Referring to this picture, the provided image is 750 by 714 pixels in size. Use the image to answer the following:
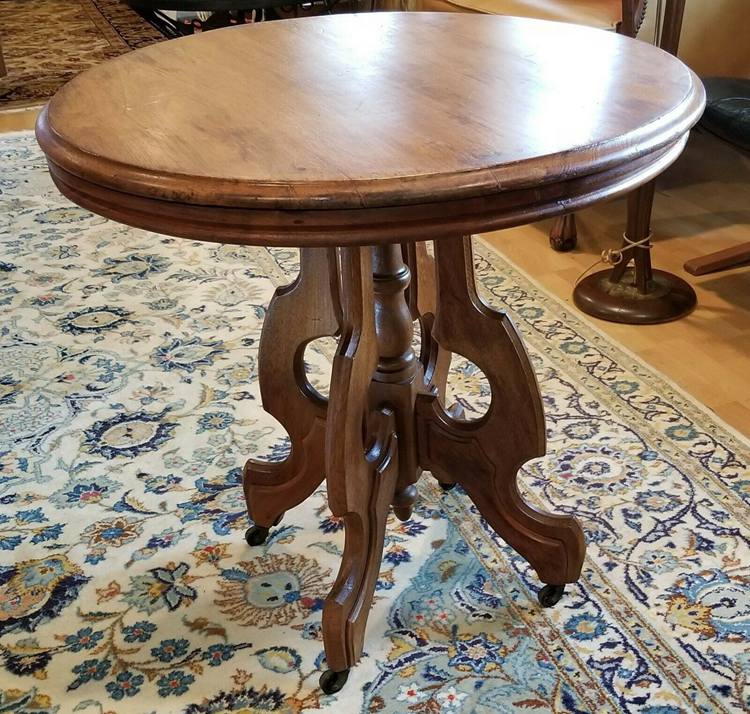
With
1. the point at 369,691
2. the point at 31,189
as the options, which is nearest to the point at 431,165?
the point at 369,691

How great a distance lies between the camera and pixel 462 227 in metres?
0.86

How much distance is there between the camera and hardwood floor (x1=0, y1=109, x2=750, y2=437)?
1.97 m

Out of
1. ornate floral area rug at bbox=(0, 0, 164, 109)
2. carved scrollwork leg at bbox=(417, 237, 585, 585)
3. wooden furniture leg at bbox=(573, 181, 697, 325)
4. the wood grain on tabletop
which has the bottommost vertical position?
ornate floral area rug at bbox=(0, 0, 164, 109)

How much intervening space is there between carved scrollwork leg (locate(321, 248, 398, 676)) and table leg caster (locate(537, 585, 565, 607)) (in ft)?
0.85

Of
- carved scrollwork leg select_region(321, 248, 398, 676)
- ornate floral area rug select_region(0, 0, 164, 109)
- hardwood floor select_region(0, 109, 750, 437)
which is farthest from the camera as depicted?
ornate floral area rug select_region(0, 0, 164, 109)

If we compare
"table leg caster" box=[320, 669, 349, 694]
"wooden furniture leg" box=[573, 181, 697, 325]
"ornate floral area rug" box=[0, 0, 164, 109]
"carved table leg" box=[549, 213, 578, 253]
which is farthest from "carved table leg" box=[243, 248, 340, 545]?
"ornate floral area rug" box=[0, 0, 164, 109]

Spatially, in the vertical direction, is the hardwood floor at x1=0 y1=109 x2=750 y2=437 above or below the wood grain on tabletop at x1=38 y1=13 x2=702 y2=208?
below

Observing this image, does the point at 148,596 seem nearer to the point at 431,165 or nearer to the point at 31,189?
the point at 431,165

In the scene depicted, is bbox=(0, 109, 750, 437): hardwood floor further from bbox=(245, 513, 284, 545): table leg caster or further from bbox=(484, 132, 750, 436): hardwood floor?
bbox=(245, 513, 284, 545): table leg caster

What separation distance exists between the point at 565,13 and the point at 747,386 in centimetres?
123

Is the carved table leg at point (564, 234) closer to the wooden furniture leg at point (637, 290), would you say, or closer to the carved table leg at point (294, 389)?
the wooden furniture leg at point (637, 290)

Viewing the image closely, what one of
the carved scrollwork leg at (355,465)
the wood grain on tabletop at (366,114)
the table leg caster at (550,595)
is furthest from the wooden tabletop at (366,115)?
the table leg caster at (550,595)

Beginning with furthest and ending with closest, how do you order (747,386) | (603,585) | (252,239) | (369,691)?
(747,386) → (603,585) → (369,691) → (252,239)

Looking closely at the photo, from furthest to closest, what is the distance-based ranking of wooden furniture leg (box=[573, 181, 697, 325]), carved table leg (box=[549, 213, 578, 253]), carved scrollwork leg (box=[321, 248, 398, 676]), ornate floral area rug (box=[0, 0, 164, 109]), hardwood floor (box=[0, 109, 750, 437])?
ornate floral area rug (box=[0, 0, 164, 109]), carved table leg (box=[549, 213, 578, 253]), wooden furniture leg (box=[573, 181, 697, 325]), hardwood floor (box=[0, 109, 750, 437]), carved scrollwork leg (box=[321, 248, 398, 676])
